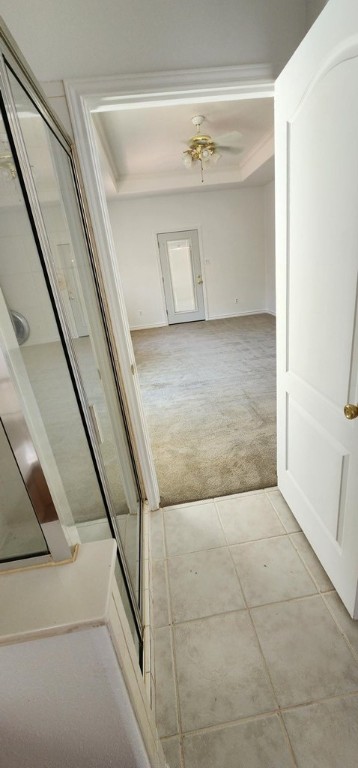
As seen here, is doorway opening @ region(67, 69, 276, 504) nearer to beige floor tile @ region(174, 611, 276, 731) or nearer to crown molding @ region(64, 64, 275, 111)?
crown molding @ region(64, 64, 275, 111)

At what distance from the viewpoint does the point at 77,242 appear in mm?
1280

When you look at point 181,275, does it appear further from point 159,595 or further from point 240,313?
point 159,595

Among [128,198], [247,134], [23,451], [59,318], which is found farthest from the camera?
[128,198]

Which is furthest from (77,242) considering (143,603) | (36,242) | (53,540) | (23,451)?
(143,603)

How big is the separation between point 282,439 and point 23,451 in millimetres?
1446

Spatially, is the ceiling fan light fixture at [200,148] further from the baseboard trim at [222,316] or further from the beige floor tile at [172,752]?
the beige floor tile at [172,752]

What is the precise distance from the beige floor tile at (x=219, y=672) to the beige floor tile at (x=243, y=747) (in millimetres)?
29

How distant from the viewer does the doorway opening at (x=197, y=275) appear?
2.00 metres

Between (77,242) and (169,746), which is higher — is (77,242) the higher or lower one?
the higher one

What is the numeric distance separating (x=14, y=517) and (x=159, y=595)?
104 cm

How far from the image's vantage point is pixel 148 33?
1181 mm

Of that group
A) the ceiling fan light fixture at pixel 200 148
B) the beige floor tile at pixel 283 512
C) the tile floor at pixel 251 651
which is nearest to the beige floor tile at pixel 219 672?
the tile floor at pixel 251 651

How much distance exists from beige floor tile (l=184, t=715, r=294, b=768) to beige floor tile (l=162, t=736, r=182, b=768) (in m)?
0.02

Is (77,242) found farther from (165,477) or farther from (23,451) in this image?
(165,477)
